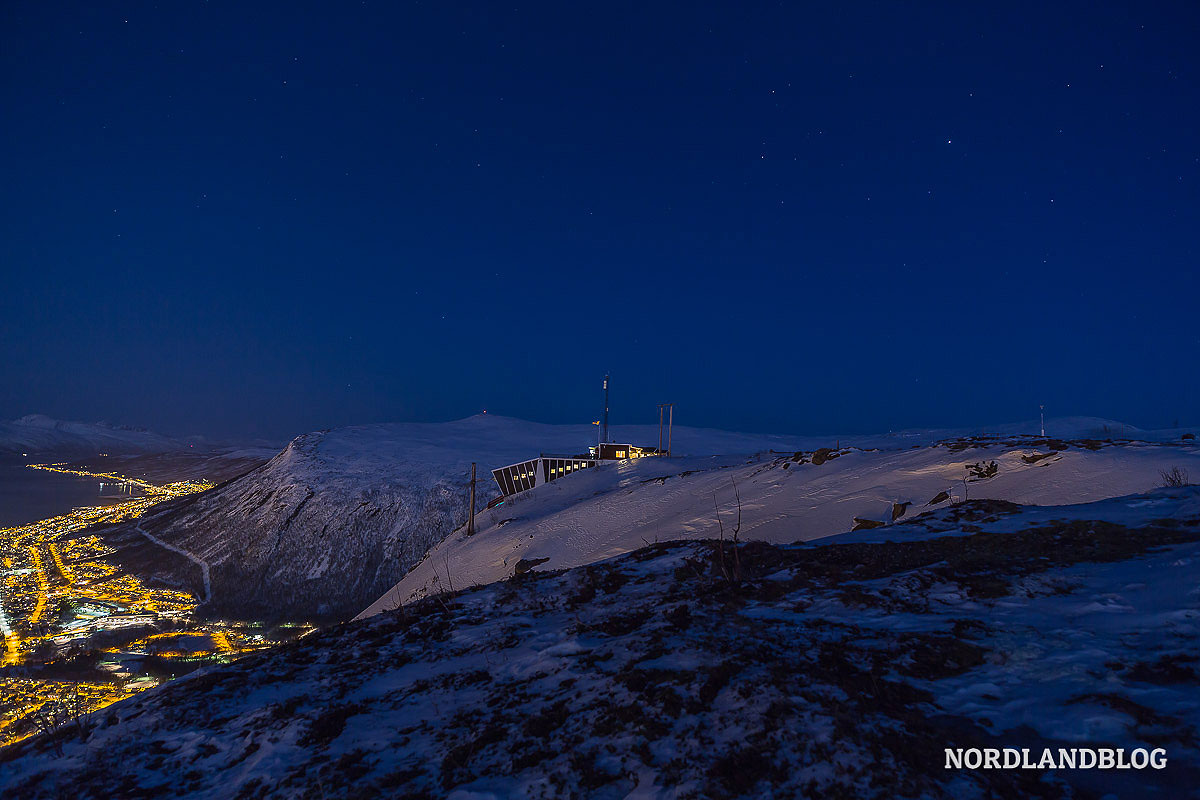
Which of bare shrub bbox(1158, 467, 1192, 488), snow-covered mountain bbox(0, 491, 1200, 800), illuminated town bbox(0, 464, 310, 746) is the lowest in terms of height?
illuminated town bbox(0, 464, 310, 746)

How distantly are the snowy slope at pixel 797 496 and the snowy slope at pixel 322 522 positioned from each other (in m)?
48.5

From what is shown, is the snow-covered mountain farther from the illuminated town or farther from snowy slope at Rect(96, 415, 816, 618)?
snowy slope at Rect(96, 415, 816, 618)

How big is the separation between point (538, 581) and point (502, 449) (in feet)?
322

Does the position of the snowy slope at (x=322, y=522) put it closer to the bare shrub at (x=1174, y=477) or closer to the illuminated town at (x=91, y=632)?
the illuminated town at (x=91, y=632)

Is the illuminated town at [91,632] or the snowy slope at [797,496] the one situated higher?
the snowy slope at [797,496]

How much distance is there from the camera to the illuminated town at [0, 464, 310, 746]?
44.6 meters

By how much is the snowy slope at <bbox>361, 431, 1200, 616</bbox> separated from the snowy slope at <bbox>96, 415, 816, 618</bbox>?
48.5 meters

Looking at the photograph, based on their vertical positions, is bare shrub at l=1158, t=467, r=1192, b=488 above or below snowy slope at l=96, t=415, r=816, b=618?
above

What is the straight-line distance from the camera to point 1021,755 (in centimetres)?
321

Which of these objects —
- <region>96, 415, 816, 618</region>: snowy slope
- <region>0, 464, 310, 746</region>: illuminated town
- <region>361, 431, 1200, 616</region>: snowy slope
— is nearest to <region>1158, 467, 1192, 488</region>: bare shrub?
<region>361, 431, 1200, 616</region>: snowy slope

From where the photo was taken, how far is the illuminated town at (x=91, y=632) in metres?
44.6

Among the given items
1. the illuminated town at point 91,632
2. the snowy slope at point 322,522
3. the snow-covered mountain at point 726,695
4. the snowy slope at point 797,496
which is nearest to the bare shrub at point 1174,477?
the snowy slope at point 797,496

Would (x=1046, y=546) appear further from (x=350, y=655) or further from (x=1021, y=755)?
(x=350, y=655)

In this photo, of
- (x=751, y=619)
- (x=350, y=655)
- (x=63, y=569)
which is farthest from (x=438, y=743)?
(x=63, y=569)
